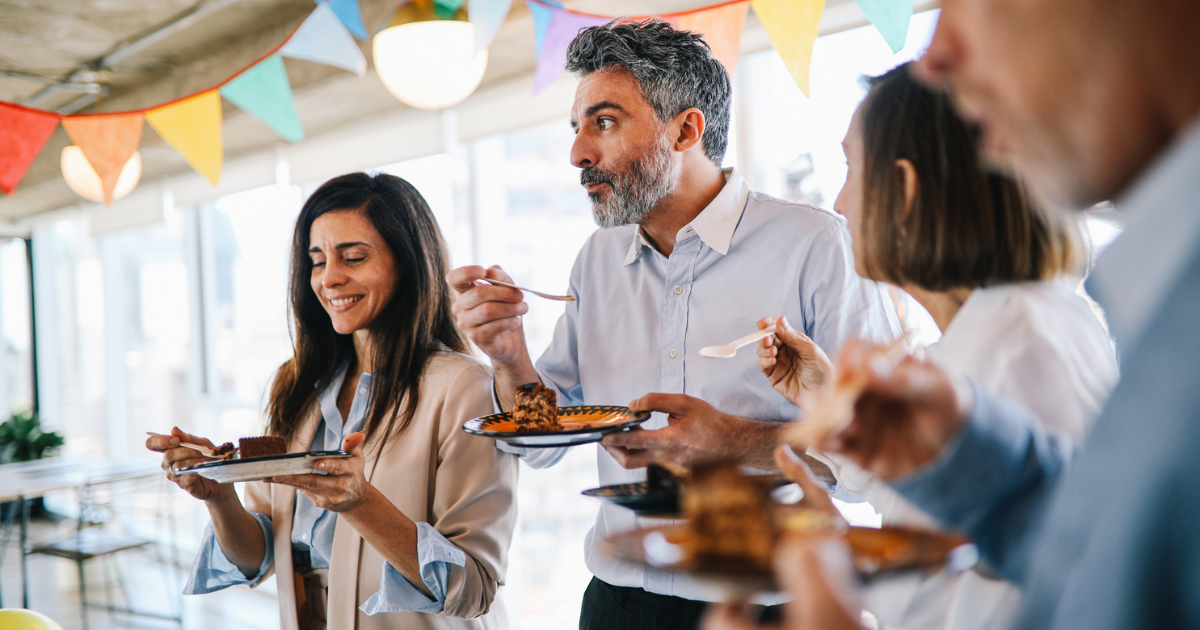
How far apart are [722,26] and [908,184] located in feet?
5.52

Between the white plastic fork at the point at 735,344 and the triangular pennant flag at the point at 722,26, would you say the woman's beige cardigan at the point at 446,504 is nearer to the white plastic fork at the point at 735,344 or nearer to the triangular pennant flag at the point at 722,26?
the white plastic fork at the point at 735,344

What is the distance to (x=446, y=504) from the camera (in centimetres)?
158

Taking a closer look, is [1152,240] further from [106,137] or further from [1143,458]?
[106,137]

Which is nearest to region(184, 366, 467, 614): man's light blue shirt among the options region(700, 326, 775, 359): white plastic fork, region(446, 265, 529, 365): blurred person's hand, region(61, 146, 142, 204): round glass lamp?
region(446, 265, 529, 365): blurred person's hand

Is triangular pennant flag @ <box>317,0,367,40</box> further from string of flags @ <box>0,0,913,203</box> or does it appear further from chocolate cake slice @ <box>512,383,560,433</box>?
chocolate cake slice @ <box>512,383,560,433</box>

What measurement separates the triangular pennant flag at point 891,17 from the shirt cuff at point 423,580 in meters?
1.82

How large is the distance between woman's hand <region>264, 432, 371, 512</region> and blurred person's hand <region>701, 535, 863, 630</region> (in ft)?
3.41

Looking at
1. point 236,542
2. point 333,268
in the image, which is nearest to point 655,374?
point 333,268

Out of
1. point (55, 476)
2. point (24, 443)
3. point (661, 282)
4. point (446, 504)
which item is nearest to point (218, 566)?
point (446, 504)

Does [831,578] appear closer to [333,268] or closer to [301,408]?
[333,268]

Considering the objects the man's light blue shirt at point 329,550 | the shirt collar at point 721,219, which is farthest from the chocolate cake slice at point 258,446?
the shirt collar at point 721,219

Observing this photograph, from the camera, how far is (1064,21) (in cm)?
45

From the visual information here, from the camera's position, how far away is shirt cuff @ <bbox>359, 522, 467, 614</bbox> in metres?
1.44

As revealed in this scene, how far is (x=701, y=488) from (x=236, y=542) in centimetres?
155
